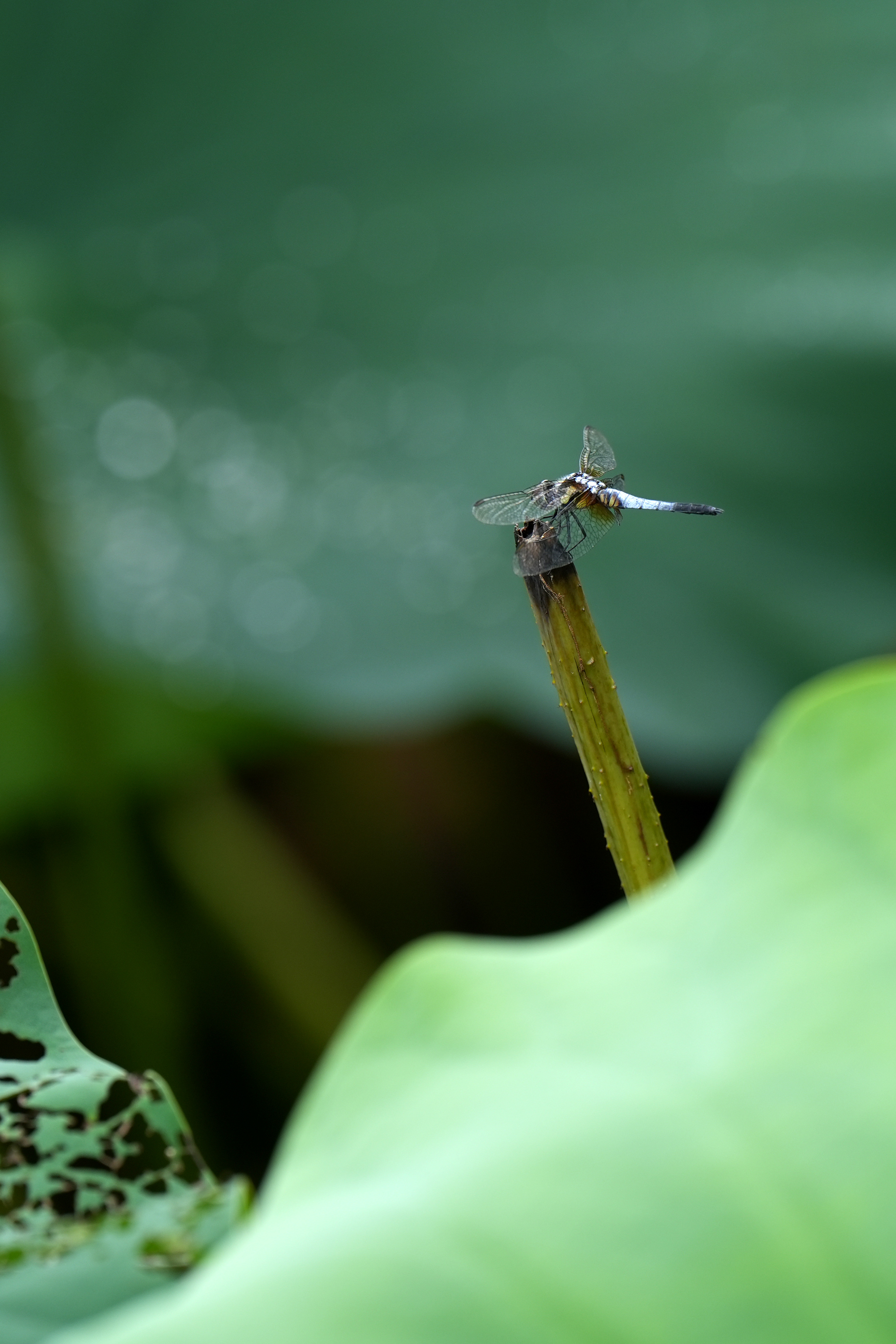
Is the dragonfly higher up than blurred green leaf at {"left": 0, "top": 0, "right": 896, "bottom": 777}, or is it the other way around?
blurred green leaf at {"left": 0, "top": 0, "right": 896, "bottom": 777}

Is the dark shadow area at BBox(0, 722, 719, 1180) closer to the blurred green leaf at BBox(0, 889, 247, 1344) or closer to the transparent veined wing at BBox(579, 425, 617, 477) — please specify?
the transparent veined wing at BBox(579, 425, 617, 477)

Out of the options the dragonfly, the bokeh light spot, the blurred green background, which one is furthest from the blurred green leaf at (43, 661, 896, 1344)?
the bokeh light spot

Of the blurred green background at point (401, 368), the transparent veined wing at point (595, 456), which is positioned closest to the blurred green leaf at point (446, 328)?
the blurred green background at point (401, 368)

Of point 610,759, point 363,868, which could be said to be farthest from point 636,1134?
point 363,868

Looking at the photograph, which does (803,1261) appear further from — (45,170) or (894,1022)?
(45,170)

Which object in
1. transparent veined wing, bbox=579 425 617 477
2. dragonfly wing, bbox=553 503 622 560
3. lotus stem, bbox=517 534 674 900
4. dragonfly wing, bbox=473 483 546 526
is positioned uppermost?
transparent veined wing, bbox=579 425 617 477

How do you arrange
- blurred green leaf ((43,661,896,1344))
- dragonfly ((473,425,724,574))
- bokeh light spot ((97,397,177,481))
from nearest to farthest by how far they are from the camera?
1. blurred green leaf ((43,661,896,1344))
2. dragonfly ((473,425,724,574))
3. bokeh light spot ((97,397,177,481))
